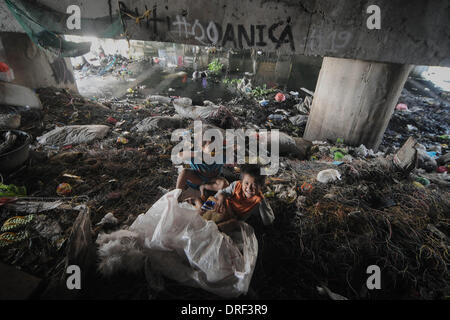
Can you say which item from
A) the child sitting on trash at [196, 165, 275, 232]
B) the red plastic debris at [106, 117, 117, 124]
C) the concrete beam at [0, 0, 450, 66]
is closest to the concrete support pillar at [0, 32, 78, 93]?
the concrete beam at [0, 0, 450, 66]

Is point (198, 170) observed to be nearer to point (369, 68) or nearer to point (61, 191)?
point (61, 191)

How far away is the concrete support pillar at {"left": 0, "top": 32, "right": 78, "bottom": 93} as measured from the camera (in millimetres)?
4383

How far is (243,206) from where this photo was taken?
1942 mm

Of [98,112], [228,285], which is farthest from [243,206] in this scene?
[98,112]

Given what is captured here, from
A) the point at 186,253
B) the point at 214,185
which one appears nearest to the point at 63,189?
the point at 214,185

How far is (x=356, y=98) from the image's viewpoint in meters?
3.83

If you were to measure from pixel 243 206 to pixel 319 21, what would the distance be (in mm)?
3145

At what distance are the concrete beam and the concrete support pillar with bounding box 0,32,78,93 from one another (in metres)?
1.49

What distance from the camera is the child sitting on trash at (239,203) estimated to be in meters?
1.84

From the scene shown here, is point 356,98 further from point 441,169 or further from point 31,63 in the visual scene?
point 31,63

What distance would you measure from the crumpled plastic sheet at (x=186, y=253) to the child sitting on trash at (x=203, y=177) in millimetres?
635

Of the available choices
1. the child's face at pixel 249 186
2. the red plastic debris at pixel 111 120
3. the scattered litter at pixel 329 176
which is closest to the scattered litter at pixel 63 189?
the child's face at pixel 249 186

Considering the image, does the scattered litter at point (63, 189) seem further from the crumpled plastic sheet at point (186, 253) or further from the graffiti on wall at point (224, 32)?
the graffiti on wall at point (224, 32)
